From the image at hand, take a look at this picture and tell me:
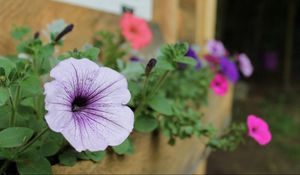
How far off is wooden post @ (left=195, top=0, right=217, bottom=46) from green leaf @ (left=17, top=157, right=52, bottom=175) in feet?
5.92

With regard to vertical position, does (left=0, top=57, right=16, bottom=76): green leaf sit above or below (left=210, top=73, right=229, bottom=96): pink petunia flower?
above

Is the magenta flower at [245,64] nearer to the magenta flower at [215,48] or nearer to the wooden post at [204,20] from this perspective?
the magenta flower at [215,48]

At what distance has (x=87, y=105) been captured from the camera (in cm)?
54

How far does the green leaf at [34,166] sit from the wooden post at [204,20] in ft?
5.92

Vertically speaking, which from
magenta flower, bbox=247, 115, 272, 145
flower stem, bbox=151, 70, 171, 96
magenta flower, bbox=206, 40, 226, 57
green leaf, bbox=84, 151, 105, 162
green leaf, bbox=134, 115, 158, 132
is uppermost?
flower stem, bbox=151, 70, 171, 96

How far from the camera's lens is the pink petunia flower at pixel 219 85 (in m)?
1.62

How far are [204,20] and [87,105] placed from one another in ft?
6.50

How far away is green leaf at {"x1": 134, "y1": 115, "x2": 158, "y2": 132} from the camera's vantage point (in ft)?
2.89

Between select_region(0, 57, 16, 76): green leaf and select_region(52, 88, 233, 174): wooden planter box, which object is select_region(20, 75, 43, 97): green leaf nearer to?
select_region(0, 57, 16, 76): green leaf

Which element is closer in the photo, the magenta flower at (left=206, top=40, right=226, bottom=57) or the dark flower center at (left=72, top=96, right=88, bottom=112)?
the dark flower center at (left=72, top=96, right=88, bottom=112)

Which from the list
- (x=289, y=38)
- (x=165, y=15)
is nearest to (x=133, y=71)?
(x=165, y=15)

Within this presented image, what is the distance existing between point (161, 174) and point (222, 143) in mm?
158

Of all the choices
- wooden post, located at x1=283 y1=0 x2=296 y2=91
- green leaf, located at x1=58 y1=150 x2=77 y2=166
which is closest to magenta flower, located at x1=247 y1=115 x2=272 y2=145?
green leaf, located at x1=58 y1=150 x2=77 y2=166

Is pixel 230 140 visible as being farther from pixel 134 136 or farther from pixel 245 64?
pixel 245 64
